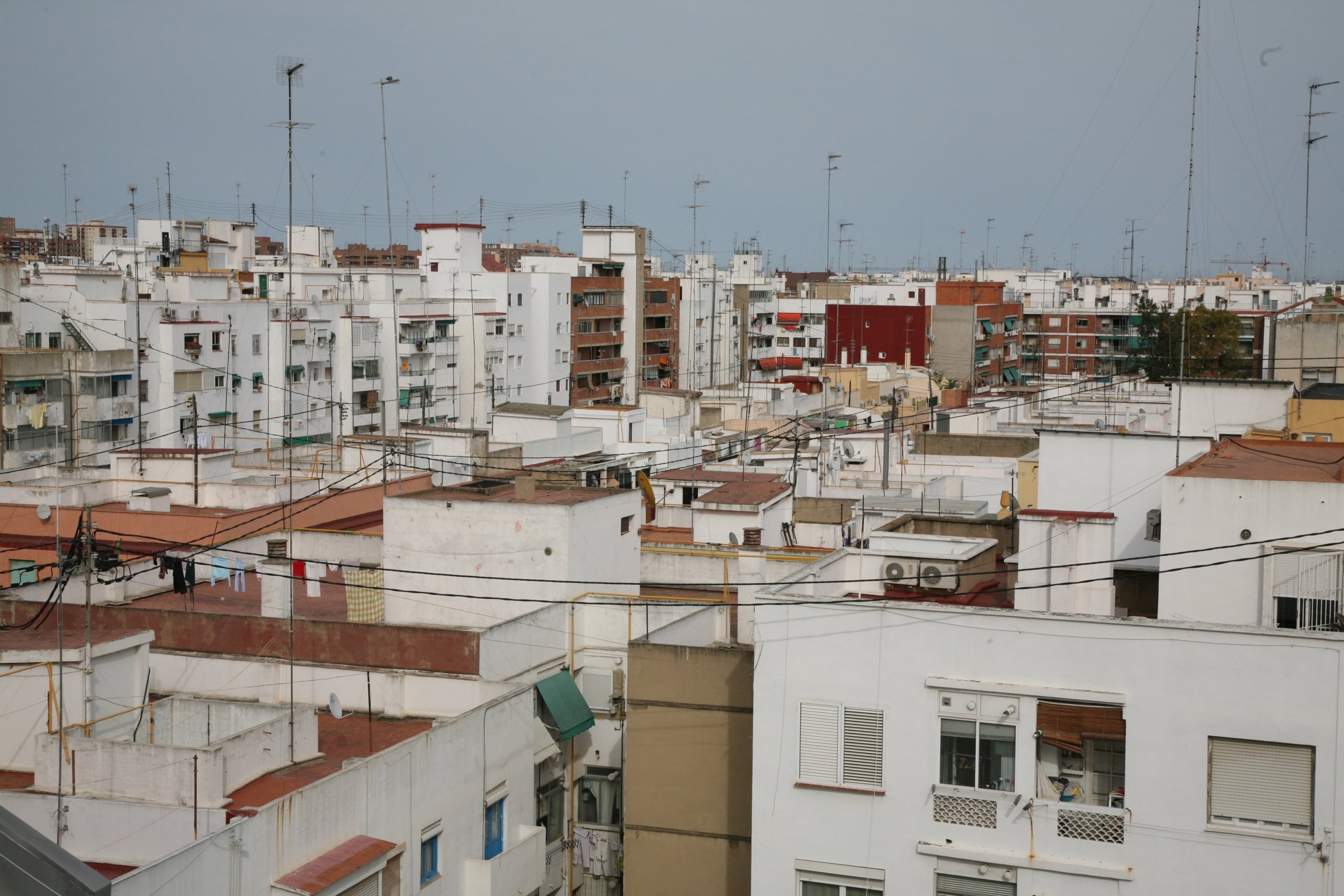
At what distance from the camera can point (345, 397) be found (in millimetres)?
50375

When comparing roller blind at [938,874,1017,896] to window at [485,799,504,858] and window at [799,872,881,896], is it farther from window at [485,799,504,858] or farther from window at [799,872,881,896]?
window at [485,799,504,858]

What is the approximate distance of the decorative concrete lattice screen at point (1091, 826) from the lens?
35.5 ft

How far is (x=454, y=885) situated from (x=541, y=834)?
61.0 inches

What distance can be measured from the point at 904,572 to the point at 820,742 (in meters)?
2.41

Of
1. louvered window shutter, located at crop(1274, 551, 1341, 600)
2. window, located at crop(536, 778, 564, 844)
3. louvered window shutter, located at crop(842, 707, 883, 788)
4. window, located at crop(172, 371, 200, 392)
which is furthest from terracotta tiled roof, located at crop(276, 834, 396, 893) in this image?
window, located at crop(172, 371, 200, 392)

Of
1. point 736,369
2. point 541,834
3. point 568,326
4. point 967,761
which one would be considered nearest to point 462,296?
point 568,326

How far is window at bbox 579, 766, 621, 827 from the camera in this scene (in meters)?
16.2

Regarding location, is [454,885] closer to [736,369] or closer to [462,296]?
[462,296]

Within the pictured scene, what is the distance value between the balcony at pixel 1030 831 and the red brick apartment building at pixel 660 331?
5724 cm

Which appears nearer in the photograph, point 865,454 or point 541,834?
point 541,834

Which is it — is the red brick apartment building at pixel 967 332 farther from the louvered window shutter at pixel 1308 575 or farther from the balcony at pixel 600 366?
the louvered window shutter at pixel 1308 575

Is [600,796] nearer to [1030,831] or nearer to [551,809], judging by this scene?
[551,809]

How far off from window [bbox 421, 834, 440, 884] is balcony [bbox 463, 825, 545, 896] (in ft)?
1.88

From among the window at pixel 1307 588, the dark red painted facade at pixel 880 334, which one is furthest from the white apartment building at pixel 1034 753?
the dark red painted facade at pixel 880 334
